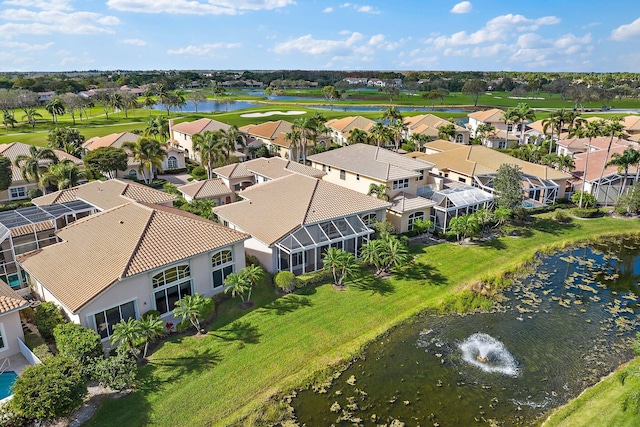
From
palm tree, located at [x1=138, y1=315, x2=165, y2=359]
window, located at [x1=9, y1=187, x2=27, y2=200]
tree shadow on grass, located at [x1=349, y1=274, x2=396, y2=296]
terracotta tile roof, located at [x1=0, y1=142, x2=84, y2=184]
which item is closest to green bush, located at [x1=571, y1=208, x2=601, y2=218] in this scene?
tree shadow on grass, located at [x1=349, y1=274, x2=396, y2=296]

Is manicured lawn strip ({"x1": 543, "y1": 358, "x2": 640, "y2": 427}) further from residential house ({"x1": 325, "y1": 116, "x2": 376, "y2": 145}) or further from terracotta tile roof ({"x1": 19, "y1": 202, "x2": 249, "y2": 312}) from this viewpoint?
residential house ({"x1": 325, "y1": 116, "x2": 376, "y2": 145})

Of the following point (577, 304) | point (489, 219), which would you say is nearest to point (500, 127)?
point (489, 219)

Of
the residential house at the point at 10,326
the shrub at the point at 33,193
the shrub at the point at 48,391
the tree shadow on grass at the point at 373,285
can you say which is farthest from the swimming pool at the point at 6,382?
the shrub at the point at 33,193

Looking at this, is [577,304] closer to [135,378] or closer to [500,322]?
[500,322]

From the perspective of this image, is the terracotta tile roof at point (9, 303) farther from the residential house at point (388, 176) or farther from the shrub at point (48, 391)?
the residential house at point (388, 176)

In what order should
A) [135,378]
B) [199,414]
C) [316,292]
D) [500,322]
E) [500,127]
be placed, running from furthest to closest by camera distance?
[500,127], [316,292], [500,322], [135,378], [199,414]
